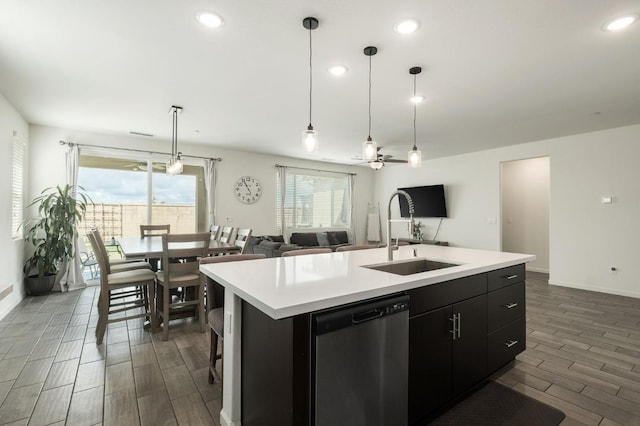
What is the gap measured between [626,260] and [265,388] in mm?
5883

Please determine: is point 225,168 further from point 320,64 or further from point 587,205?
point 587,205

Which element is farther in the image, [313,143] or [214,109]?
[214,109]

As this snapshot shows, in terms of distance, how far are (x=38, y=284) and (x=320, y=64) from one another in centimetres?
508

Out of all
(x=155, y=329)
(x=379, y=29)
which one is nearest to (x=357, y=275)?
(x=379, y=29)

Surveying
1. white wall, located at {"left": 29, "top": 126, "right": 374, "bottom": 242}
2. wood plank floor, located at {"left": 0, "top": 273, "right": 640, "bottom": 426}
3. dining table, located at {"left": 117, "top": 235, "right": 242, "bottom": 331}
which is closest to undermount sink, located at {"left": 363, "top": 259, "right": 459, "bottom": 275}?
wood plank floor, located at {"left": 0, "top": 273, "right": 640, "bottom": 426}

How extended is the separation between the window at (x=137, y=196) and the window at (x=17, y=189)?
2.60 feet

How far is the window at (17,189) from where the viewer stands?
154 inches

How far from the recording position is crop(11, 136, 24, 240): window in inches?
154

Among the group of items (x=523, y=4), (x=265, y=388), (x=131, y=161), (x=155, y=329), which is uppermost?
(x=523, y=4)

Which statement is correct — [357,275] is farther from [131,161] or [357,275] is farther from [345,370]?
[131,161]

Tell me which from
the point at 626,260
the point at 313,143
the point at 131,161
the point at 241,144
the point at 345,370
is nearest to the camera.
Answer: the point at 345,370

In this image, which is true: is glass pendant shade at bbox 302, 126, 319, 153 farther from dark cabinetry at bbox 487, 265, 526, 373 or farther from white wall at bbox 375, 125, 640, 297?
white wall at bbox 375, 125, 640, 297

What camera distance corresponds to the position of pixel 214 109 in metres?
3.88

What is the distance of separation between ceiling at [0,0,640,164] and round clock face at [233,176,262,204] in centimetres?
193
